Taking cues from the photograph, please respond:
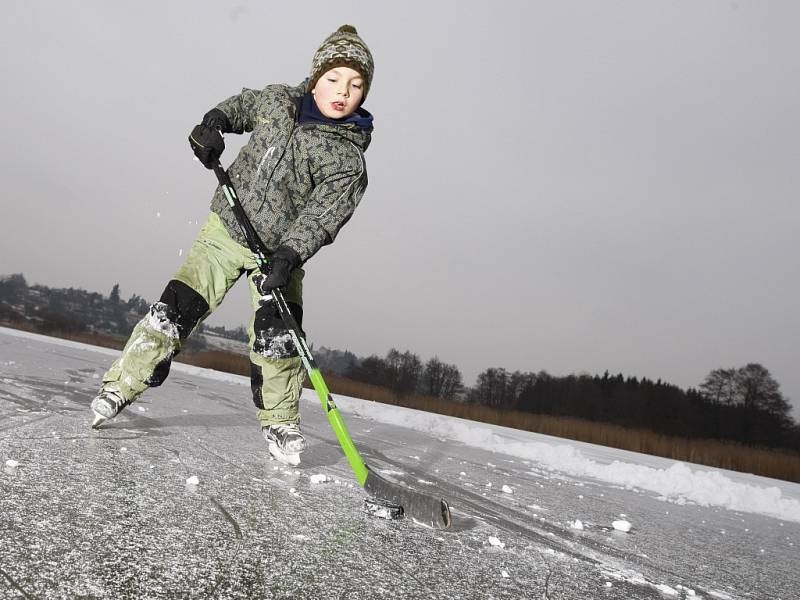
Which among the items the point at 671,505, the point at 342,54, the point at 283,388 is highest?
the point at 342,54

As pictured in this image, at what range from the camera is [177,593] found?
0.95 metres

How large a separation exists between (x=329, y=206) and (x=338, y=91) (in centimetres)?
60

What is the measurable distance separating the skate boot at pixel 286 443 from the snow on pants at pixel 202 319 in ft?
0.24

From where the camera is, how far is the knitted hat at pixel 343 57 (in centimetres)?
278

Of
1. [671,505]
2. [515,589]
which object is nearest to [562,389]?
[671,505]

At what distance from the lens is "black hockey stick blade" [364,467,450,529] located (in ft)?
5.66

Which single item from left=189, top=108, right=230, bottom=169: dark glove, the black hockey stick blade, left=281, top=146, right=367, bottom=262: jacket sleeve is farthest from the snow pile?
left=189, top=108, right=230, bottom=169: dark glove

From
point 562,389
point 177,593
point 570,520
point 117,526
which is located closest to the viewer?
point 177,593

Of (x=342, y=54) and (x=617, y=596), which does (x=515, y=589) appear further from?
(x=342, y=54)

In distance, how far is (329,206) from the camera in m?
2.75

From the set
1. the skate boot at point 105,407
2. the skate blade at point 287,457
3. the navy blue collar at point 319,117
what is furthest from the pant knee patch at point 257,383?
the navy blue collar at point 319,117

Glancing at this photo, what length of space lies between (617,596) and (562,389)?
4902 cm

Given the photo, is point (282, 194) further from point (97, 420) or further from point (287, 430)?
point (97, 420)

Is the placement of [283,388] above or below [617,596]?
above
